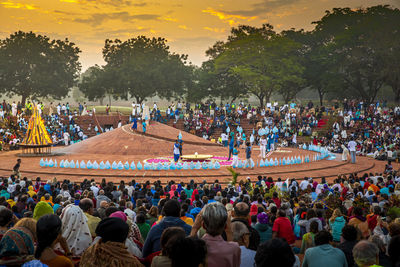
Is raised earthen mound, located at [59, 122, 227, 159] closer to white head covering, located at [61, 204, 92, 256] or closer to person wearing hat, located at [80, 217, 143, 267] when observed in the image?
white head covering, located at [61, 204, 92, 256]

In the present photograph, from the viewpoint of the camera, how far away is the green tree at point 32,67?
1918 inches

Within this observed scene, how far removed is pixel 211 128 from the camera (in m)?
36.9

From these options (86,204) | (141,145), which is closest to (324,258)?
(86,204)

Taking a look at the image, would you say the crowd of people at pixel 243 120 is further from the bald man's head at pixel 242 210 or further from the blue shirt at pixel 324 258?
the blue shirt at pixel 324 258

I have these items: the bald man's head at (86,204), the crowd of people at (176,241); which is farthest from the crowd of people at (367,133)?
the bald man's head at (86,204)

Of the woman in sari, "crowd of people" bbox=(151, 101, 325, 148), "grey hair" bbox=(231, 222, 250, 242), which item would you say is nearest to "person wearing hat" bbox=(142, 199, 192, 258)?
"grey hair" bbox=(231, 222, 250, 242)

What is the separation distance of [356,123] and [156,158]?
76.5ft

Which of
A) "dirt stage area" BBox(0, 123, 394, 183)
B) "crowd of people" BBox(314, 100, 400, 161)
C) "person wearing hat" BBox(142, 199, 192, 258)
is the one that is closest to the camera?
"person wearing hat" BBox(142, 199, 192, 258)

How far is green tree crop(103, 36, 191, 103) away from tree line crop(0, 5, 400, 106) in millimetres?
133

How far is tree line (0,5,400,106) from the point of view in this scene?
46625 millimetres

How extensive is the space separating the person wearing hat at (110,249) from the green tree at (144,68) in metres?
46.5

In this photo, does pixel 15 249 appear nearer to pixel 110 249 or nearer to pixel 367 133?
pixel 110 249

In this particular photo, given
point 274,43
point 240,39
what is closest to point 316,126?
point 274,43

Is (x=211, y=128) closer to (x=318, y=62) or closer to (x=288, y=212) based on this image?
(x=318, y=62)
